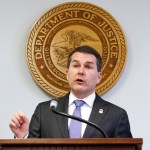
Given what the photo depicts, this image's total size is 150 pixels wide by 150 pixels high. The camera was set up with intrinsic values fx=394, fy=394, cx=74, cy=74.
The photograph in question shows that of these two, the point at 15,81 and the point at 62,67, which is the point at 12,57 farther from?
the point at 62,67

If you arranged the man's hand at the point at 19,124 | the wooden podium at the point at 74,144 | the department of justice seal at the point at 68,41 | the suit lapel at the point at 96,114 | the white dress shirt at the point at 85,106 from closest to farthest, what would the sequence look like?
the wooden podium at the point at 74,144, the man's hand at the point at 19,124, the suit lapel at the point at 96,114, the white dress shirt at the point at 85,106, the department of justice seal at the point at 68,41

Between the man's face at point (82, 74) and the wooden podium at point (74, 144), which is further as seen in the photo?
the man's face at point (82, 74)

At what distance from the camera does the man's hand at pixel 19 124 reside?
5.09 feet

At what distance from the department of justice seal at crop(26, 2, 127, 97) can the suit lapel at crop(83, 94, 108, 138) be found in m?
0.63

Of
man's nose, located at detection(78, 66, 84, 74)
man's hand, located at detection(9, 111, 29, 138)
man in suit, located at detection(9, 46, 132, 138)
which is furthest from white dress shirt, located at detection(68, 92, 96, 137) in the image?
man's hand, located at detection(9, 111, 29, 138)

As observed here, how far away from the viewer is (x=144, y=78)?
8.32 ft

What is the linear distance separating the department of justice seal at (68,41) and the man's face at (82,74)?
605 mm

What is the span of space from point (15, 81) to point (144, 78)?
823mm

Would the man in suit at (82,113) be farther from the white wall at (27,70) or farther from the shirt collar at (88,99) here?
the white wall at (27,70)

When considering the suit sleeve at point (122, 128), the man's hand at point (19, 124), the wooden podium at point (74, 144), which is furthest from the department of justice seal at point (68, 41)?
the wooden podium at point (74, 144)

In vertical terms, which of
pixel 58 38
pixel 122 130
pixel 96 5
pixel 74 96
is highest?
pixel 96 5

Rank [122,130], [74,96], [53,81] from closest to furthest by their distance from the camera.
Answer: [122,130] < [74,96] < [53,81]

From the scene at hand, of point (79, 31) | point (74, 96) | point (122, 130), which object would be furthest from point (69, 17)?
point (122, 130)

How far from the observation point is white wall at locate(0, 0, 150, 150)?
246cm
